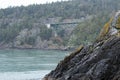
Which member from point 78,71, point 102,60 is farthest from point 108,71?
point 78,71

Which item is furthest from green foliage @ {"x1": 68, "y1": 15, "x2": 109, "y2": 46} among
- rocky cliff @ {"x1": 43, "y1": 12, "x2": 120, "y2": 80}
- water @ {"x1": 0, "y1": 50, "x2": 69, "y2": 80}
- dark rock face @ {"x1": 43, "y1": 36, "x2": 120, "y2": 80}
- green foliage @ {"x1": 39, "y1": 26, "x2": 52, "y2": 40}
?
dark rock face @ {"x1": 43, "y1": 36, "x2": 120, "y2": 80}

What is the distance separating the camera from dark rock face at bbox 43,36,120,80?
13.3 m

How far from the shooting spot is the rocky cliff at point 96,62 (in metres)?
13.3

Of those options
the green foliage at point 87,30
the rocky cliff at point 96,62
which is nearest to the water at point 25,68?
the rocky cliff at point 96,62

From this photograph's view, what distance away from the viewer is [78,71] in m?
15.1

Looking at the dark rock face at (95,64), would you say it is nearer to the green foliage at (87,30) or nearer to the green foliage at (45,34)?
the green foliage at (87,30)

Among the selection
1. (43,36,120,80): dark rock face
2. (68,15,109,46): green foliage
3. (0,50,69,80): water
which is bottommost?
(43,36,120,80): dark rock face

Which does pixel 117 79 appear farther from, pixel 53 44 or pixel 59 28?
pixel 59 28

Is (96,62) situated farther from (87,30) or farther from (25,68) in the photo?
(87,30)

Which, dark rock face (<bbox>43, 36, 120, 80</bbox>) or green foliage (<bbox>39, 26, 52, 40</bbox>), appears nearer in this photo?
dark rock face (<bbox>43, 36, 120, 80</bbox>)

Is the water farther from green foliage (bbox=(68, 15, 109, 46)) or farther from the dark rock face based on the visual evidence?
green foliage (bbox=(68, 15, 109, 46))

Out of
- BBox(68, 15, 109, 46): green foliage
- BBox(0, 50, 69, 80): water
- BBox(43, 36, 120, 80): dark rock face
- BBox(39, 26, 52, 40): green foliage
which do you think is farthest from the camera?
BBox(39, 26, 52, 40): green foliage

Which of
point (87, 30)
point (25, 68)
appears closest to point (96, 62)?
point (25, 68)

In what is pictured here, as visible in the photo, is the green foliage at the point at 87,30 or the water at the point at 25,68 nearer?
the water at the point at 25,68
